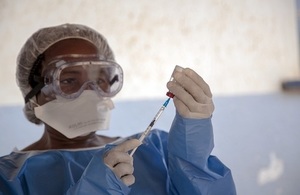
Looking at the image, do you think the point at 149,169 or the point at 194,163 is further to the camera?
the point at 149,169

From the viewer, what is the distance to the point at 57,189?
999 mm

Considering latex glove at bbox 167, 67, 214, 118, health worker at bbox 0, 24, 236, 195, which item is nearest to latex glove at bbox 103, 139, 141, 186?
health worker at bbox 0, 24, 236, 195

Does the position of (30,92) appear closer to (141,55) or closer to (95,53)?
(95,53)

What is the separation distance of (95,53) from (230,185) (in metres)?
0.57

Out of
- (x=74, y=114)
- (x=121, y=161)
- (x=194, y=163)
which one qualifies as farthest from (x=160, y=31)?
(x=121, y=161)

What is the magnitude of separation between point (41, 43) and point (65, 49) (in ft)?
0.28

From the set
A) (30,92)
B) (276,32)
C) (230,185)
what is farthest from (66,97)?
(276,32)

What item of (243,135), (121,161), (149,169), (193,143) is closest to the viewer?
(121,161)

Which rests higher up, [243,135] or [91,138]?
[91,138]

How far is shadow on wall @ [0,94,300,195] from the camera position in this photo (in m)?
1.61

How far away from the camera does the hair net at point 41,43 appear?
1210 mm

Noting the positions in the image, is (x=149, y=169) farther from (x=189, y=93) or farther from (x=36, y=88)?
(x=36, y=88)

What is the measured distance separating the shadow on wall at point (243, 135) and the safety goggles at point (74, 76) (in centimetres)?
42

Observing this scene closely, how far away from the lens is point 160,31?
1.83 meters
